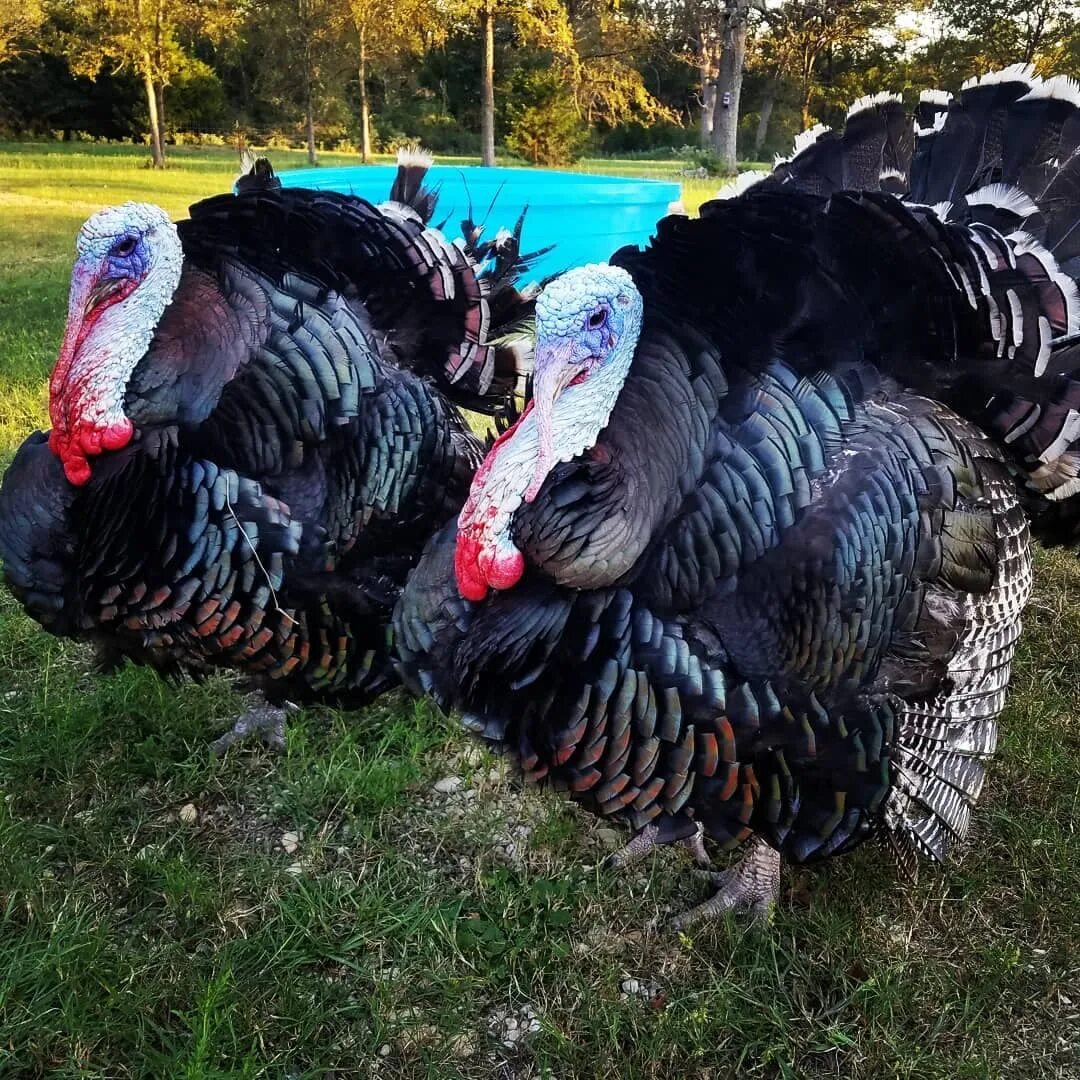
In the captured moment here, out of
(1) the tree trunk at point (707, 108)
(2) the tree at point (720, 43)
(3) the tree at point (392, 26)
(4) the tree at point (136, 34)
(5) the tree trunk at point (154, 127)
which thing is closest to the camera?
(3) the tree at point (392, 26)

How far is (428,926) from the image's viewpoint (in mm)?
2572

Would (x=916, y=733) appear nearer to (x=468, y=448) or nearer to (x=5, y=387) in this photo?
(x=468, y=448)

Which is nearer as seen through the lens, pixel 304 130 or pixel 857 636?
pixel 857 636

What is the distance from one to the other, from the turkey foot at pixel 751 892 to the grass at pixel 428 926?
0.19 ft

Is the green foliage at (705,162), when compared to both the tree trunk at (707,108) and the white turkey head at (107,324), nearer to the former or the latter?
the tree trunk at (707,108)

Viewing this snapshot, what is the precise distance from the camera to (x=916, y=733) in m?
2.30

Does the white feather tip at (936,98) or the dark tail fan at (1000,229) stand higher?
the white feather tip at (936,98)

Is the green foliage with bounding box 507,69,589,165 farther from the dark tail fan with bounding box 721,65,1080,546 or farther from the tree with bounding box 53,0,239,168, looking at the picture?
the dark tail fan with bounding box 721,65,1080,546

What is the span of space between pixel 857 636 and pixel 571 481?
709mm

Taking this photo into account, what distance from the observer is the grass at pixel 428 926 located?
2260 mm

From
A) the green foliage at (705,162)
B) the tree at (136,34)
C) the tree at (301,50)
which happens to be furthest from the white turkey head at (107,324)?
the tree at (136,34)

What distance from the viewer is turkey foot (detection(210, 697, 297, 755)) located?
3.24m

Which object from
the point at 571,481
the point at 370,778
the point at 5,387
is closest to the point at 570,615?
the point at 571,481

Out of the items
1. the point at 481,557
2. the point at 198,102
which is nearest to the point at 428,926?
the point at 481,557
